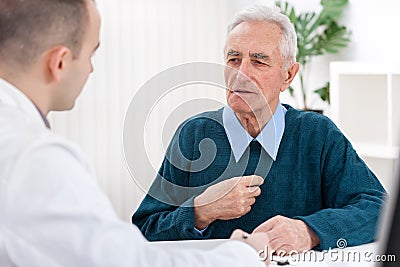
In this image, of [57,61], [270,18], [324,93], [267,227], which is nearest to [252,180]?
[267,227]

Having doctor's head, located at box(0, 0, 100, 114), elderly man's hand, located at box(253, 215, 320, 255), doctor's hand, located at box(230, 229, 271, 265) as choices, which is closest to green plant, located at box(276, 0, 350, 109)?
elderly man's hand, located at box(253, 215, 320, 255)

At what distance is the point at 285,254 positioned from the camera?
142cm

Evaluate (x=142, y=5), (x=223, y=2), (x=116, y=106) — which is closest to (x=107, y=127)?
(x=116, y=106)

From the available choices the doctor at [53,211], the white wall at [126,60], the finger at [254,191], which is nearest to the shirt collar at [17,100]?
the doctor at [53,211]

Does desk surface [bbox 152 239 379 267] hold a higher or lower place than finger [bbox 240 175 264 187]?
lower

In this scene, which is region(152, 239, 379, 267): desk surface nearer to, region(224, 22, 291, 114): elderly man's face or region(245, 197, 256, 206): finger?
region(245, 197, 256, 206): finger

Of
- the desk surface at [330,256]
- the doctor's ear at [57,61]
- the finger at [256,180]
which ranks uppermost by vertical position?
the doctor's ear at [57,61]

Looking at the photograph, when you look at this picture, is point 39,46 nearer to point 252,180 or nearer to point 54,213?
point 54,213

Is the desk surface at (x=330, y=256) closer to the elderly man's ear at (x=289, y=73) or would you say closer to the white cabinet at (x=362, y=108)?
the elderly man's ear at (x=289, y=73)

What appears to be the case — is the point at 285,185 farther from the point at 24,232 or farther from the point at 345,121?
the point at 345,121

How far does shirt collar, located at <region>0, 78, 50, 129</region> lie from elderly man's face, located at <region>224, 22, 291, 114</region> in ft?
2.76

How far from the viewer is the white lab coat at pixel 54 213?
823mm

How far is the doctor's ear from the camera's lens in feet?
3.27

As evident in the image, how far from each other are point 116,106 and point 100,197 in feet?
10.2
